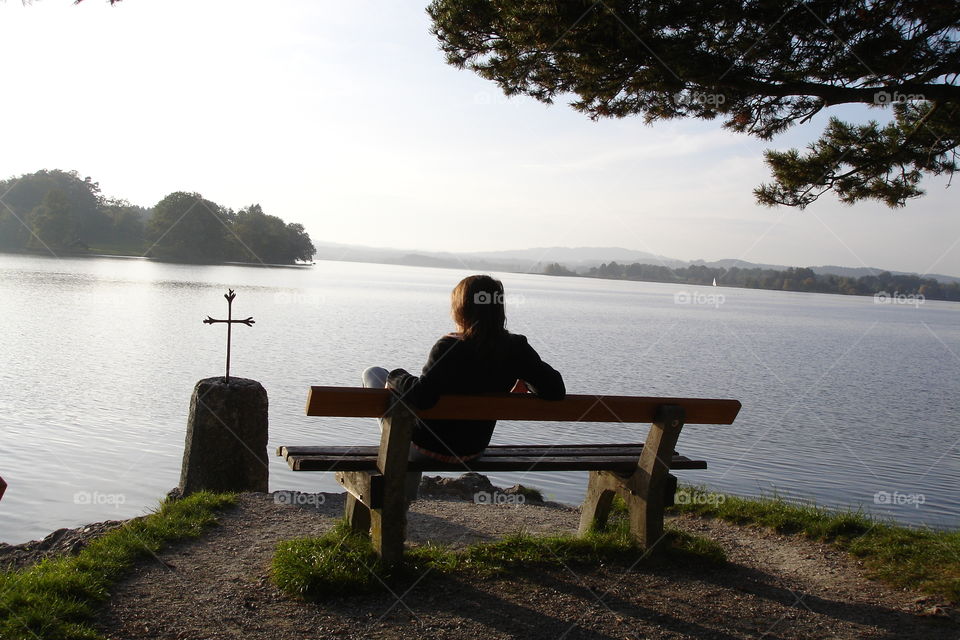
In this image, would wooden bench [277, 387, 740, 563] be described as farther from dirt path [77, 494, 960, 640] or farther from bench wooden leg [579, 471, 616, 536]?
dirt path [77, 494, 960, 640]

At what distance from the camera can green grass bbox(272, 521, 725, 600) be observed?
448cm

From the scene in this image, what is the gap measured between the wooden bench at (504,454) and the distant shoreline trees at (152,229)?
80831mm

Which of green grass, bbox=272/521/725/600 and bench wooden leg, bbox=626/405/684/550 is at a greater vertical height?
bench wooden leg, bbox=626/405/684/550

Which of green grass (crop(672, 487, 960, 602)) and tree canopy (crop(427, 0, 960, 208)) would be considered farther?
tree canopy (crop(427, 0, 960, 208))

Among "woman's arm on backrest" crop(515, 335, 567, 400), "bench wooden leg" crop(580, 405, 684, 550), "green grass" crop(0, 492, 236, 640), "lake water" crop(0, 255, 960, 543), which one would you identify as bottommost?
"lake water" crop(0, 255, 960, 543)

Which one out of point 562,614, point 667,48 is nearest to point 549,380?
point 562,614

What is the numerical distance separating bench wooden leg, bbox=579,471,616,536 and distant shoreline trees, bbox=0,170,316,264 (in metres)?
80.5

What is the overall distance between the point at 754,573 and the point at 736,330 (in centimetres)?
3762

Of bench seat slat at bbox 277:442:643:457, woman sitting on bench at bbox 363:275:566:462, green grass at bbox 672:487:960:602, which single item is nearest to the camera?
woman sitting on bench at bbox 363:275:566:462

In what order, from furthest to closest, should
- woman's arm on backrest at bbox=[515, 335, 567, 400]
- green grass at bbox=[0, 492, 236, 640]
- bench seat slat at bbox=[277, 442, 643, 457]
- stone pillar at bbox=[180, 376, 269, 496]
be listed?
stone pillar at bbox=[180, 376, 269, 496] → bench seat slat at bbox=[277, 442, 643, 457] → woman's arm on backrest at bbox=[515, 335, 567, 400] → green grass at bbox=[0, 492, 236, 640]

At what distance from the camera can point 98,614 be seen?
13.6ft

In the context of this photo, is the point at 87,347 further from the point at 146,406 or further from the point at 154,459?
the point at 154,459

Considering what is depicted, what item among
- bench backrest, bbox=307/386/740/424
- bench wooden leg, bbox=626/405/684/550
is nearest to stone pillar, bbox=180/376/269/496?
bench backrest, bbox=307/386/740/424

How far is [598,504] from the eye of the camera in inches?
A: 230
